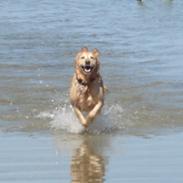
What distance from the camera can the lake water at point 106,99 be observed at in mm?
8080

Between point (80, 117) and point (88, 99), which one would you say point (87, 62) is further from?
point (80, 117)

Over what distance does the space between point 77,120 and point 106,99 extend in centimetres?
201

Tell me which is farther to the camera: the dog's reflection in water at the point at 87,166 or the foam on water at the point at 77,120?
the foam on water at the point at 77,120

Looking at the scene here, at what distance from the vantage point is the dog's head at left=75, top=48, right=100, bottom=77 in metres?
9.84

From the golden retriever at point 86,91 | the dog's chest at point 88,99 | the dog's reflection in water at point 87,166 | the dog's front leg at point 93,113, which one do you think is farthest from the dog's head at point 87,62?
the dog's reflection in water at point 87,166

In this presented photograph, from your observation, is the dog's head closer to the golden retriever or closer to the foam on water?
the golden retriever

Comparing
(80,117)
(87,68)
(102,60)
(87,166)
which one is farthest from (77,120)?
(102,60)

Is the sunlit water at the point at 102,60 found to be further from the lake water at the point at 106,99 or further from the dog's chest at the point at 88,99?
the dog's chest at the point at 88,99

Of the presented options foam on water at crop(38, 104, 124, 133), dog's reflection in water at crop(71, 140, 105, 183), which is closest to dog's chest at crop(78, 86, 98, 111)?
foam on water at crop(38, 104, 124, 133)

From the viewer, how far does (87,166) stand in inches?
324

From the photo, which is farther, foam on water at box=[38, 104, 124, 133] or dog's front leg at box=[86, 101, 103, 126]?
foam on water at box=[38, 104, 124, 133]

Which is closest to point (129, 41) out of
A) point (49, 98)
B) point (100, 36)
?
point (100, 36)

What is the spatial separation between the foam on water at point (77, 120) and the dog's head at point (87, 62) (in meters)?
0.70

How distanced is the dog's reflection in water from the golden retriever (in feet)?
2.86
